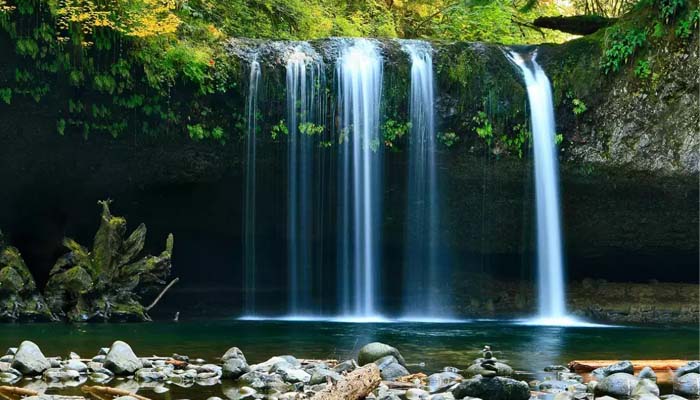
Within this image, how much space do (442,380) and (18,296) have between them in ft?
29.8

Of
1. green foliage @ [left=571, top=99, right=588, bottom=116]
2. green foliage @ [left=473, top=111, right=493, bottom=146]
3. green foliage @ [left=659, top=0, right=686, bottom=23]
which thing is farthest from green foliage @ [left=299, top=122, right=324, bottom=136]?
green foliage @ [left=659, top=0, right=686, bottom=23]

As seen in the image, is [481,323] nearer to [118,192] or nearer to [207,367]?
[118,192]

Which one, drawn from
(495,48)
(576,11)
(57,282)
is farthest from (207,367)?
(576,11)

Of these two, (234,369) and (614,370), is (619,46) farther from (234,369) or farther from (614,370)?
(234,369)

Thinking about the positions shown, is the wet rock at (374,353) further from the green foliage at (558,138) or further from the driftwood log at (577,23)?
the driftwood log at (577,23)

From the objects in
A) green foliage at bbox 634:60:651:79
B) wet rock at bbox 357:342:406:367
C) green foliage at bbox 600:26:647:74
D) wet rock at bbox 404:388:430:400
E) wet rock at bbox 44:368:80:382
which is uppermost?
green foliage at bbox 600:26:647:74

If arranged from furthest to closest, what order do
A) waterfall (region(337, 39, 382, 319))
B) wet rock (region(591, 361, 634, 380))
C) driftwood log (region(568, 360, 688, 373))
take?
waterfall (region(337, 39, 382, 319)) → driftwood log (region(568, 360, 688, 373)) → wet rock (region(591, 361, 634, 380))

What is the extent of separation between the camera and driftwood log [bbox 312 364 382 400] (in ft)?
18.3

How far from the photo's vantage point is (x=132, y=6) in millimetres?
14336

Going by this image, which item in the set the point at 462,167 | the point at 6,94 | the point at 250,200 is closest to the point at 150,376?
the point at 6,94

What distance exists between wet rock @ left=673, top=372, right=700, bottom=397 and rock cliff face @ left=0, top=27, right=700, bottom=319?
859 cm

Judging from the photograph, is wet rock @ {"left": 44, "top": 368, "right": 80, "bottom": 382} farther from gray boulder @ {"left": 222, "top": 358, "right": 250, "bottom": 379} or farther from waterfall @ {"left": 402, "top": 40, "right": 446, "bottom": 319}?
waterfall @ {"left": 402, "top": 40, "right": 446, "bottom": 319}

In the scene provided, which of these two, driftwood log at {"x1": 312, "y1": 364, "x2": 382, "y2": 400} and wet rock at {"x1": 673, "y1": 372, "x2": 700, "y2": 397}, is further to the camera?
wet rock at {"x1": 673, "y1": 372, "x2": 700, "y2": 397}

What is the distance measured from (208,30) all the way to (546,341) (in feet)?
26.3
